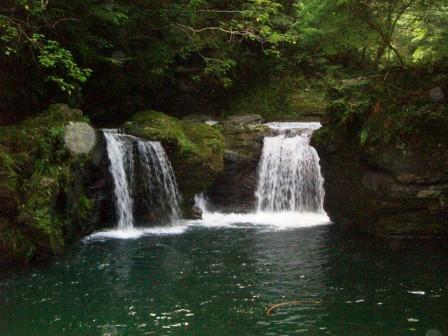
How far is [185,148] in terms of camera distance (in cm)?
1448

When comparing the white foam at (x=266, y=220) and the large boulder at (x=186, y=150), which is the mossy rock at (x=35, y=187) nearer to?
the large boulder at (x=186, y=150)

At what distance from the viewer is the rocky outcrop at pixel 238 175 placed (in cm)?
1630

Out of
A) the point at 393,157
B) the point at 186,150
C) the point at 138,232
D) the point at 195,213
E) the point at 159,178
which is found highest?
the point at 186,150

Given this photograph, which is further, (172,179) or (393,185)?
(172,179)

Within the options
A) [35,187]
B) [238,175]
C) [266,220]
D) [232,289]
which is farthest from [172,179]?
[232,289]

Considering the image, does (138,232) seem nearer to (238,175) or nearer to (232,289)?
(238,175)

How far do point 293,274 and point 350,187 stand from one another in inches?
174

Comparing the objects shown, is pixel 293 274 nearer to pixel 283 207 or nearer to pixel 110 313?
pixel 110 313

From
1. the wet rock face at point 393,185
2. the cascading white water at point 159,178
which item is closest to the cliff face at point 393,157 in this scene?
the wet rock face at point 393,185

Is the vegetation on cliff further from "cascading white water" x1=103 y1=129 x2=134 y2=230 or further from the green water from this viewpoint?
the green water

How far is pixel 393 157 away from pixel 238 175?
21.2ft

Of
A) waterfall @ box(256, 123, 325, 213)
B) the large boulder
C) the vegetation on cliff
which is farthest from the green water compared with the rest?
waterfall @ box(256, 123, 325, 213)

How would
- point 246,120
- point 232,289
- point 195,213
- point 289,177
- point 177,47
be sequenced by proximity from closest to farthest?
1. point 232,289
2. point 195,213
3. point 289,177
4. point 177,47
5. point 246,120

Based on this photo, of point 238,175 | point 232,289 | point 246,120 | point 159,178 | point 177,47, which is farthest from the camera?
point 246,120
